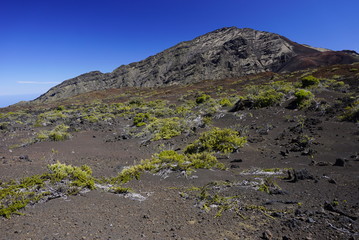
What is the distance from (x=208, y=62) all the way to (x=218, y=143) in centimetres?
6377

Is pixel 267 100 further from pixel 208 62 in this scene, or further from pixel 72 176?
pixel 208 62

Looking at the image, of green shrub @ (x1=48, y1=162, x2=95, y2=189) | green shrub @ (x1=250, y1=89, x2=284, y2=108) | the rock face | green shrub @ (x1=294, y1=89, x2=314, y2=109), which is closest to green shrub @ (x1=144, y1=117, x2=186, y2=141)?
green shrub @ (x1=250, y1=89, x2=284, y2=108)

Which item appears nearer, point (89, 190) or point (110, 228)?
point (110, 228)

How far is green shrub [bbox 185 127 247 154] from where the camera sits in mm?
8516

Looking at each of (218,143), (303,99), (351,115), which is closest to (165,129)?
(218,143)

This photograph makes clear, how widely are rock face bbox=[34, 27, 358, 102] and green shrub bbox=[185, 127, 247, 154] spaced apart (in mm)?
55730

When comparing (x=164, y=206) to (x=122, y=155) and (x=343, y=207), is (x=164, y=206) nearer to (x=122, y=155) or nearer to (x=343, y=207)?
(x=343, y=207)

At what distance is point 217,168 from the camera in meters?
6.91

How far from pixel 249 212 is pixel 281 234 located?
0.77 metres

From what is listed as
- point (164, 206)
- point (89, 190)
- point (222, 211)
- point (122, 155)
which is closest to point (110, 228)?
point (164, 206)

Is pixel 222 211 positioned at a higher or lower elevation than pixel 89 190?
lower

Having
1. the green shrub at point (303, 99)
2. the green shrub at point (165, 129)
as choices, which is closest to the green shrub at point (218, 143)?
the green shrub at point (165, 129)

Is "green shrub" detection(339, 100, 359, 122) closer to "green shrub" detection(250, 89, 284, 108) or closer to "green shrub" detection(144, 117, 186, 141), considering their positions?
"green shrub" detection(250, 89, 284, 108)

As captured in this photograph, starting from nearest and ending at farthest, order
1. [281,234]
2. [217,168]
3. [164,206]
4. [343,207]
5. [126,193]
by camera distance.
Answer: [281,234], [343,207], [164,206], [126,193], [217,168]
